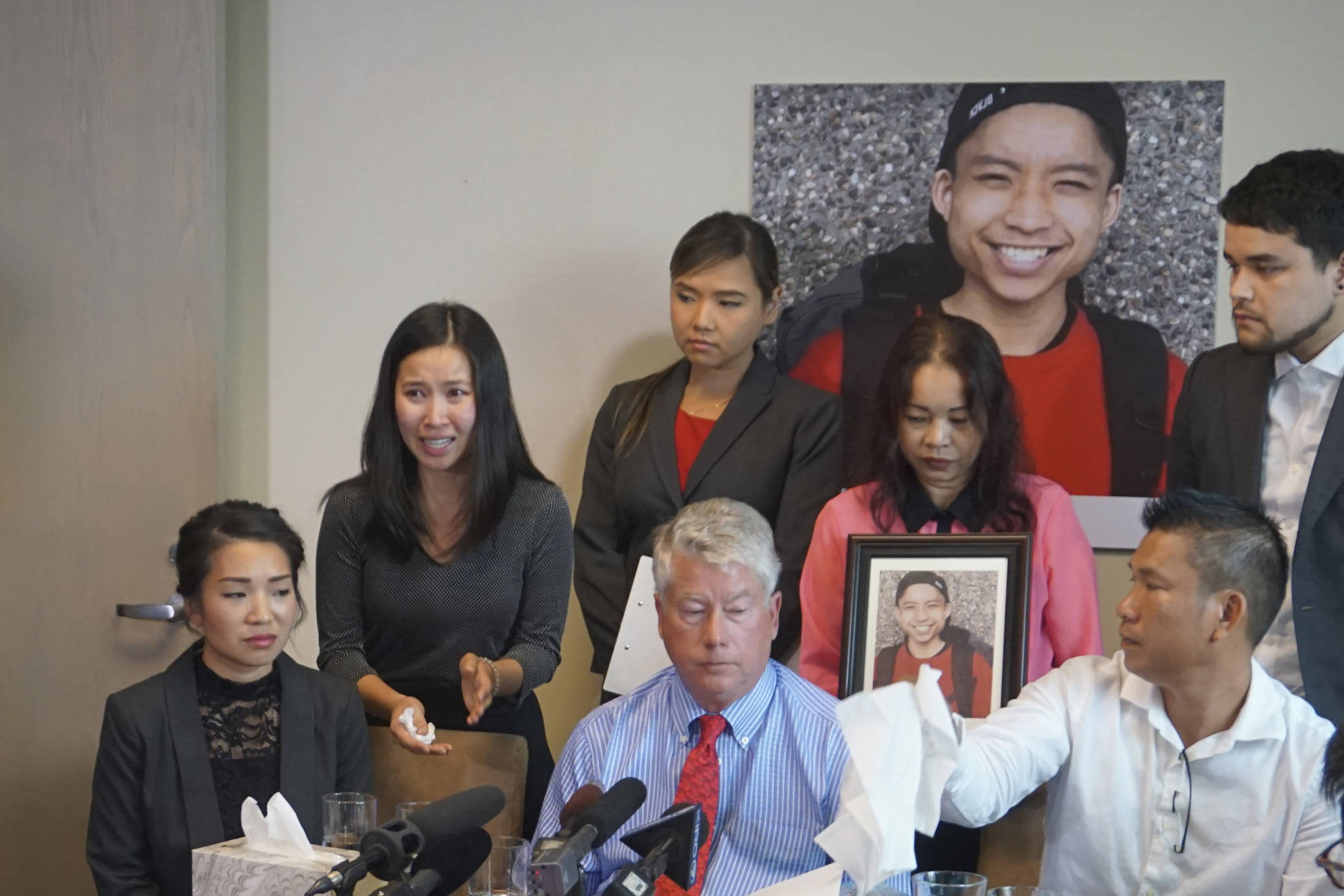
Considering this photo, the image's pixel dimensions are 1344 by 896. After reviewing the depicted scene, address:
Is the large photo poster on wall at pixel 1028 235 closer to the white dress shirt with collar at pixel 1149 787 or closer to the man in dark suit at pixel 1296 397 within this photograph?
the man in dark suit at pixel 1296 397

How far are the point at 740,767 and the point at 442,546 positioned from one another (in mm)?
868

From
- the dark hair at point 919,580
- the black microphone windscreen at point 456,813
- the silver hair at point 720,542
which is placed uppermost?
the silver hair at point 720,542

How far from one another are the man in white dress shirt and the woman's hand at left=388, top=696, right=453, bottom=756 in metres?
0.95

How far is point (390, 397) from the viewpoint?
274 centimetres

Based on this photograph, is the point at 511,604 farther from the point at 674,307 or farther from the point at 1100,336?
the point at 1100,336

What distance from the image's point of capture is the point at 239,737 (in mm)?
2406

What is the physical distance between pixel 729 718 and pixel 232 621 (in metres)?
0.93

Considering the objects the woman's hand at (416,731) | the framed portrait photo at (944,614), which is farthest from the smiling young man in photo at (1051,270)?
the woman's hand at (416,731)

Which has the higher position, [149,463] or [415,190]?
[415,190]

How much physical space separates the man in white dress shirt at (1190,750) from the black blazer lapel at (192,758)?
1.24 m

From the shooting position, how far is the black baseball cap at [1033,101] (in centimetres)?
350

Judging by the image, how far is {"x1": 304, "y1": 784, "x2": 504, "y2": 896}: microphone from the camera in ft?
4.45

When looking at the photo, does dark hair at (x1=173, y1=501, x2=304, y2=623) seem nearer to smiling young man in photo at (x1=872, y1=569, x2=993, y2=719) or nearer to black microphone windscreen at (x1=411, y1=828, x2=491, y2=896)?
black microphone windscreen at (x1=411, y1=828, x2=491, y2=896)

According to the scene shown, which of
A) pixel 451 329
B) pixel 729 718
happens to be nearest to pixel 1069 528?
pixel 729 718
